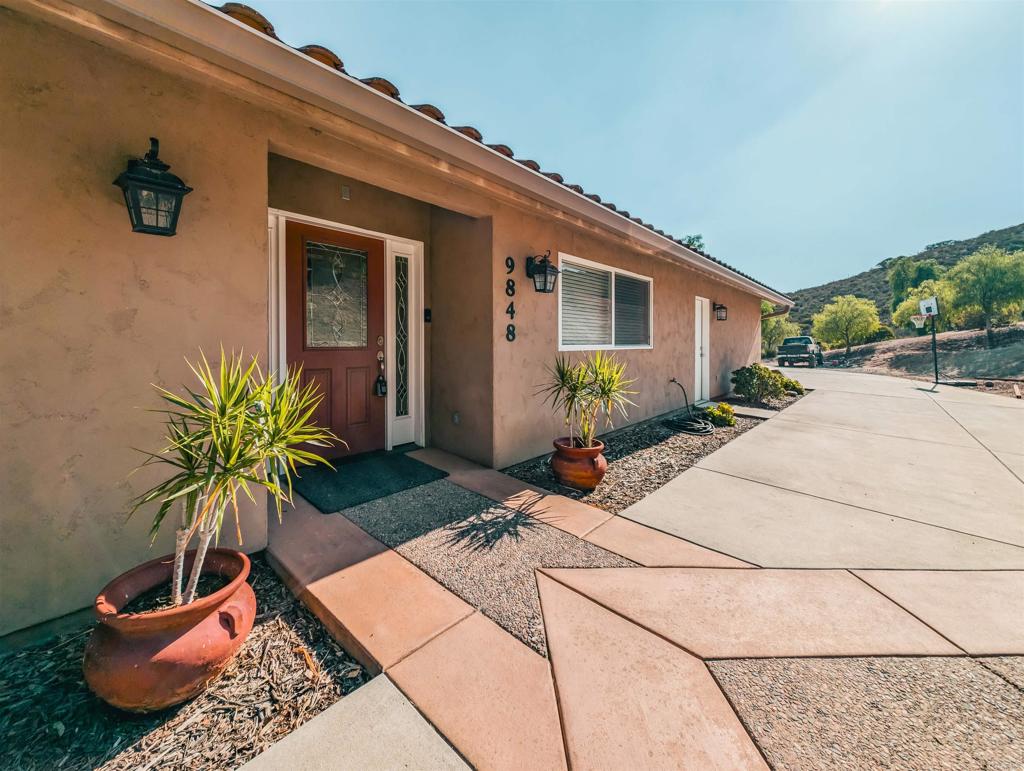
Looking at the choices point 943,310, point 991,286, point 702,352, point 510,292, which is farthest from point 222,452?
point 943,310

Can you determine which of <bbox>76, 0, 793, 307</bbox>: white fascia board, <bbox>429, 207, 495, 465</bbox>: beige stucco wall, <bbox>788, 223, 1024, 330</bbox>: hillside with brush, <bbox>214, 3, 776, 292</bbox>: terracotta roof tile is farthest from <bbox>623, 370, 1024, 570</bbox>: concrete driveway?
<bbox>788, 223, 1024, 330</bbox>: hillside with brush

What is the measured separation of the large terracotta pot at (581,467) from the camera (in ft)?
12.6

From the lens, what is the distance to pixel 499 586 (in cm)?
236

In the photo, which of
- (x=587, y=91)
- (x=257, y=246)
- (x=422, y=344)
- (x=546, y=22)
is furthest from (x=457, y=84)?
(x=257, y=246)

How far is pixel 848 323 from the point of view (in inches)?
1037

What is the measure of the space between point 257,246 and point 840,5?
8204mm

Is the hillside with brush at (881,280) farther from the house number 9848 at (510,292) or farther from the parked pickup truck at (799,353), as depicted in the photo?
the house number 9848 at (510,292)

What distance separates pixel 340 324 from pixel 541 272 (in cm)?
226

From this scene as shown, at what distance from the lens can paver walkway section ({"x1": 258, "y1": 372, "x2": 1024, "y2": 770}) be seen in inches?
57.6

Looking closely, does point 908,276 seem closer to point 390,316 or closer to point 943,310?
point 943,310

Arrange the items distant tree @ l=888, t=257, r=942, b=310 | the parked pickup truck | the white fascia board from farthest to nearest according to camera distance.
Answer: distant tree @ l=888, t=257, r=942, b=310 → the parked pickup truck → the white fascia board

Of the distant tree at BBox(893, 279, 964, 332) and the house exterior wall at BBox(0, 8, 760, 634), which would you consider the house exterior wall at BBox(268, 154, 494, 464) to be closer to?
the house exterior wall at BBox(0, 8, 760, 634)

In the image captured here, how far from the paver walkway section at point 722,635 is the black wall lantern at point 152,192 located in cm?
211

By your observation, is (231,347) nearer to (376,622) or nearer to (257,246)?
(257,246)
